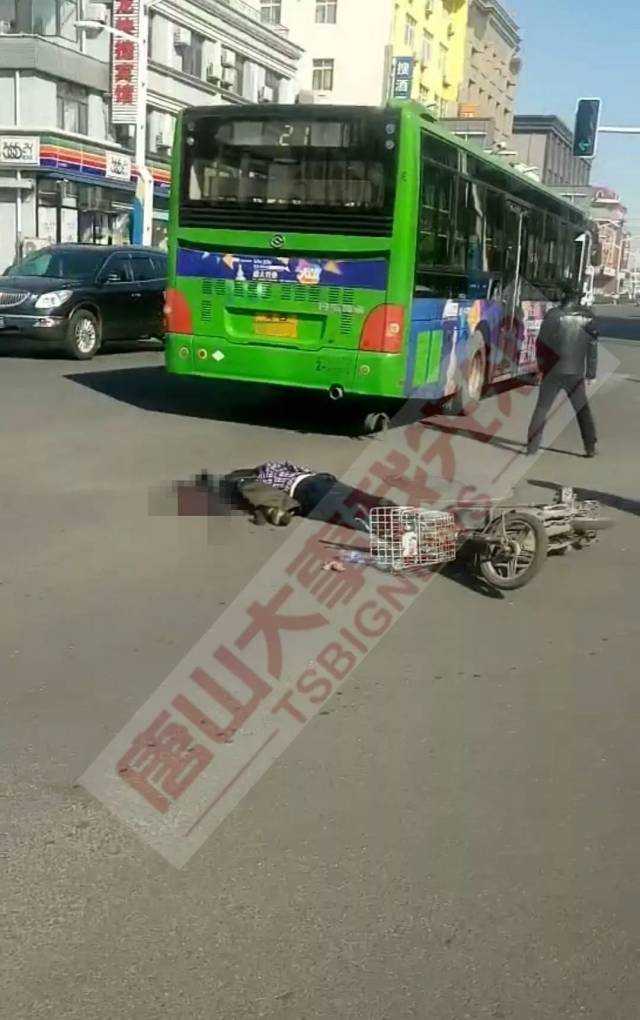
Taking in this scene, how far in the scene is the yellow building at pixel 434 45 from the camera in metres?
64.4

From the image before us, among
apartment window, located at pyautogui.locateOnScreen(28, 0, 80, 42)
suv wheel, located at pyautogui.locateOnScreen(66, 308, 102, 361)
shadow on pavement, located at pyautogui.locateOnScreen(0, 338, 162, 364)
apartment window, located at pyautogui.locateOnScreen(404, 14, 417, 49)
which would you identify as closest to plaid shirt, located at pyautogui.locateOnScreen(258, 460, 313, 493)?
suv wheel, located at pyautogui.locateOnScreen(66, 308, 102, 361)

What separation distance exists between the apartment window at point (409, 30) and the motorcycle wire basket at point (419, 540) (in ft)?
213

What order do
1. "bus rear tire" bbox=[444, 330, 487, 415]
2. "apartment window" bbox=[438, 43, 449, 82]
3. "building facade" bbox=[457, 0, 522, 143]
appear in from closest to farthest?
"bus rear tire" bbox=[444, 330, 487, 415]
"apartment window" bbox=[438, 43, 449, 82]
"building facade" bbox=[457, 0, 522, 143]

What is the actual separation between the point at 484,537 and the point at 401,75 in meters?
56.8

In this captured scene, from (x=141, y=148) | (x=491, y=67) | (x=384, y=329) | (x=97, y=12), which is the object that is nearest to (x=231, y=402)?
(x=384, y=329)

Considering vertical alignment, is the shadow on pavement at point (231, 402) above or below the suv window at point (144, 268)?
below

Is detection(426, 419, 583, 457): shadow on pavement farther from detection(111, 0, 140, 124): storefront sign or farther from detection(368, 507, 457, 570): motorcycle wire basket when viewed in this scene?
detection(111, 0, 140, 124): storefront sign

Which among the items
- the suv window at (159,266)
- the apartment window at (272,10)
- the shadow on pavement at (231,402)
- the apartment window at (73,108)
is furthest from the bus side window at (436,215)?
the apartment window at (272,10)

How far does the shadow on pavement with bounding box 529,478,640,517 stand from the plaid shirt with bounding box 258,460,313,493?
102 inches

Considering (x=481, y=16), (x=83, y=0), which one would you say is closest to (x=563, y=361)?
(x=83, y=0)

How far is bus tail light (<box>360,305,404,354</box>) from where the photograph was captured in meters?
10.7

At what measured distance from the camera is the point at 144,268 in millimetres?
18797

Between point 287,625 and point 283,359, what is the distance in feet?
19.6

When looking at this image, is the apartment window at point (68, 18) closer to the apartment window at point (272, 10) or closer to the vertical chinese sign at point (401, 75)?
the vertical chinese sign at point (401, 75)
